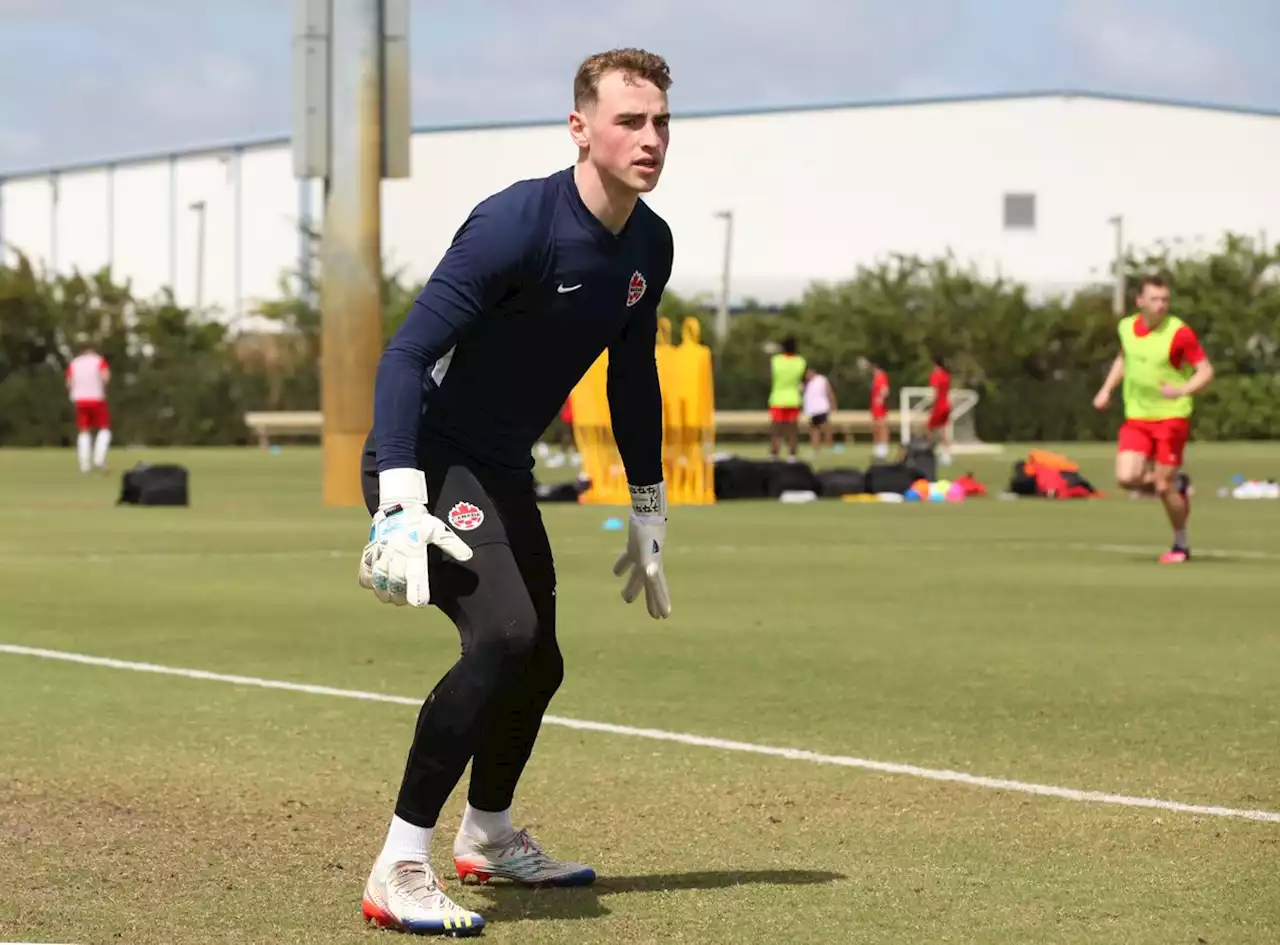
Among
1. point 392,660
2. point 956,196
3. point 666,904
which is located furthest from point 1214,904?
point 956,196

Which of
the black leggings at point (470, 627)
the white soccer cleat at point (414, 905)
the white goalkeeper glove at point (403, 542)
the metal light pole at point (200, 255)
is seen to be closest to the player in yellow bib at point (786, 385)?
the black leggings at point (470, 627)

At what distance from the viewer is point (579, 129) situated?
5961 millimetres

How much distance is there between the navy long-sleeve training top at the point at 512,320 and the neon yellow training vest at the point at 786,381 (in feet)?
114

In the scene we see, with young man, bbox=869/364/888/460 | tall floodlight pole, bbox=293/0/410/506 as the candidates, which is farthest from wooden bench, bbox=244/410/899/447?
tall floodlight pole, bbox=293/0/410/506

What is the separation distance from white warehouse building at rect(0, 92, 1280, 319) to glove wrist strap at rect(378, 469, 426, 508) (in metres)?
76.3

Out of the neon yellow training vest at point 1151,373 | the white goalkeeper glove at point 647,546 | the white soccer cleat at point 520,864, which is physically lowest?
the white soccer cleat at point 520,864

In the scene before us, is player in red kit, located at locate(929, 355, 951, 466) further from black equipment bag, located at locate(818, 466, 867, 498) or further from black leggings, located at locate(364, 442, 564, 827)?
black leggings, located at locate(364, 442, 564, 827)

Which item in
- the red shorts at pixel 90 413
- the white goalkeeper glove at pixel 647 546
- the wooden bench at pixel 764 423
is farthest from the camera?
the wooden bench at pixel 764 423

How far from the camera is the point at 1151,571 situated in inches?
692

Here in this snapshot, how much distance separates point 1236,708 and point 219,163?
7858cm

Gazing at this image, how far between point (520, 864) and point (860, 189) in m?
78.7

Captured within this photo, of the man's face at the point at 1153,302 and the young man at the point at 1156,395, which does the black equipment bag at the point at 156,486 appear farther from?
the man's face at the point at 1153,302

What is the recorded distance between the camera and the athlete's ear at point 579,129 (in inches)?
234

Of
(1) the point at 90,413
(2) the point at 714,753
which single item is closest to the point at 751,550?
(2) the point at 714,753
